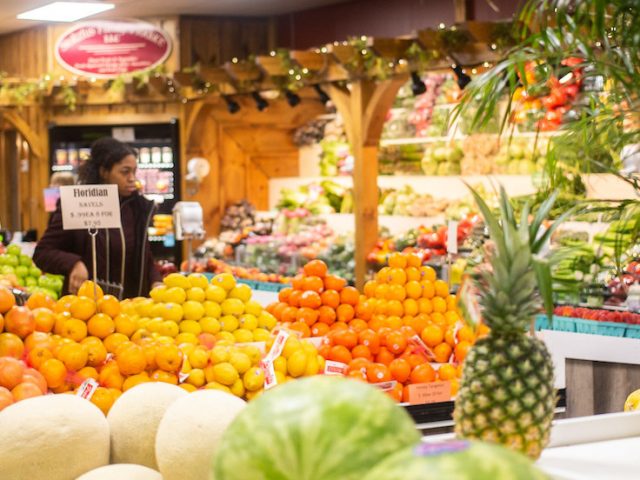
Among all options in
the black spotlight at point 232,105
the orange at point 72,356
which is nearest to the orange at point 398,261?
the orange at point 72,356

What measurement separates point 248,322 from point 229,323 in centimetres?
7

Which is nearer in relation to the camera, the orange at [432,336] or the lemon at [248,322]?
the lemon at [248,322]

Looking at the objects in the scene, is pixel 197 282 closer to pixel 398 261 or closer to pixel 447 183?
pixel 398 261

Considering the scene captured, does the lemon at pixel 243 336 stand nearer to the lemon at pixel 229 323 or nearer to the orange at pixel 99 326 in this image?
the lemon at pixel 229 323

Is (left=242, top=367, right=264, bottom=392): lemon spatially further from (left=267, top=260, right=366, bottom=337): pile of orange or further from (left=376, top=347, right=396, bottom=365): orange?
→ (left=267, top=260, right=366, bottom=337): pile of orange

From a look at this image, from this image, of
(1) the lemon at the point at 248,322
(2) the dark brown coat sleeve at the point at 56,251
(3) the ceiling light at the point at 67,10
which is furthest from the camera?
(3) the ceiling light at the point at 67,10

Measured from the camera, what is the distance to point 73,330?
3207 mm

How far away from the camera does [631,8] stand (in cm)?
283

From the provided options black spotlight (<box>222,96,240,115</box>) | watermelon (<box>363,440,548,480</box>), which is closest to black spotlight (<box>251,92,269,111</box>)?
black spotlight (<box>222,96,240,115</box>)

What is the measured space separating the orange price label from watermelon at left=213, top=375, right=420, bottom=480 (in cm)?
209

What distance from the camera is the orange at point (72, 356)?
2988 mm

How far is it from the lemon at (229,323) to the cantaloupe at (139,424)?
4.84ft

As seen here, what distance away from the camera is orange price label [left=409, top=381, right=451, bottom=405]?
10.5 ft

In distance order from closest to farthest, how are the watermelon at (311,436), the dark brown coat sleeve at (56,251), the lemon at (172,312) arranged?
the watermelon at (311,436) < the lemon at (172,312) < the dark brown coat sleeve at (56,251)
